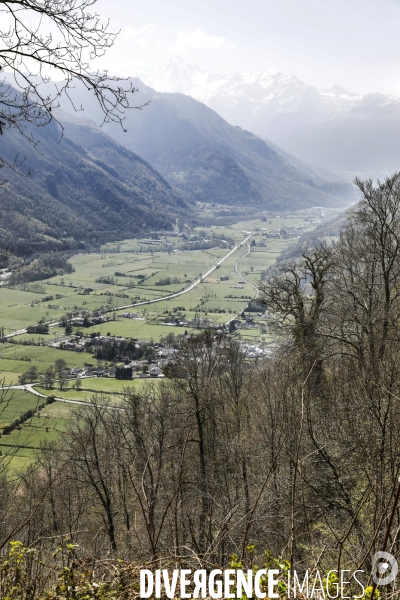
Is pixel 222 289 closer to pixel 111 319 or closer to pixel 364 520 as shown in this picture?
pixel 111 319

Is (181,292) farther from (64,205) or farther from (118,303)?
(64,205)

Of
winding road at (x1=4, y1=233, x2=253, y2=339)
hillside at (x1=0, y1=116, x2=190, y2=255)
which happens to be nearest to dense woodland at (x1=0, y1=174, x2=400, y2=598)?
winding road at (x1=4, y1=233, x2=253, y2=339)

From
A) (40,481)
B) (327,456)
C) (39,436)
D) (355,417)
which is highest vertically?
(355,417)

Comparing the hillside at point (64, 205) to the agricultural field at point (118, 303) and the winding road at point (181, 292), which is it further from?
the winding road at point (181, 292)

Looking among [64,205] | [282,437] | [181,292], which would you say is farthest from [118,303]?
[64,205]

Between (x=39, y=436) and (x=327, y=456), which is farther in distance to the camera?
(x=39, y=436)

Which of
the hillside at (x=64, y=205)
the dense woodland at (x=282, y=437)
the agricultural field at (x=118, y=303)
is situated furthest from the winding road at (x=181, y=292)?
the dense woodland at (x=282, y=437)

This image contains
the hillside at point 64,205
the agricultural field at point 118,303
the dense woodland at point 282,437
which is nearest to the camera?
the dense woodland at point 282,437

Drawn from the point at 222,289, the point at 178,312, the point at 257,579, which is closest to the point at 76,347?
the point at 178,312

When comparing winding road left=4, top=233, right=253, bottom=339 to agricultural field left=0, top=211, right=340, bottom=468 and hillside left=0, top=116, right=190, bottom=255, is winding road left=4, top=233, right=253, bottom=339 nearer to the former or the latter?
agricultural field left=0, top=211, right=340, bottom=468
